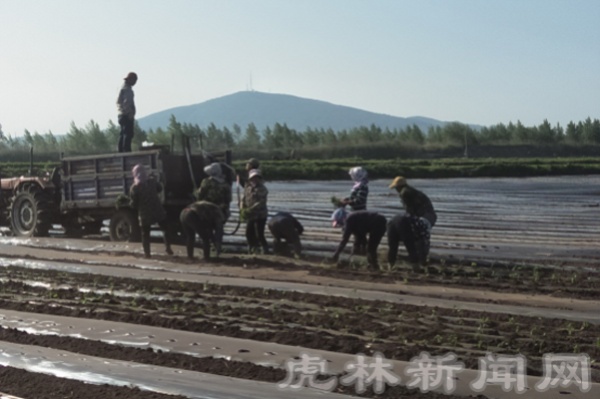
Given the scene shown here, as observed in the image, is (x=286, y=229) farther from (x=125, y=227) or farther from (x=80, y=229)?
(x=80, y=229)

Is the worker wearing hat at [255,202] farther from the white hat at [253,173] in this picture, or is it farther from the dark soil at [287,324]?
the dark soil at [287,324]

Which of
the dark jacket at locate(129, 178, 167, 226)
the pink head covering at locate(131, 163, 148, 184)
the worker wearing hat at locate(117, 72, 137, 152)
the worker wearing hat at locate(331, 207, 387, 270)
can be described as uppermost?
the worker wearing hat at locate(117, 72, 137, 152)

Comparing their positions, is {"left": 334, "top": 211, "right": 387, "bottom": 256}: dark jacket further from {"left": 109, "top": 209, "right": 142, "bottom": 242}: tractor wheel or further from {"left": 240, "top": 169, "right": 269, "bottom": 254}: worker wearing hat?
{"left": 109, "top": 209, "right": 142, "bottom": 242}: tractor wheel

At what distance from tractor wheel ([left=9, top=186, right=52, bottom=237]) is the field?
1.34 ft

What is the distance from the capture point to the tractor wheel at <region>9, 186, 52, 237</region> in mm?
18516

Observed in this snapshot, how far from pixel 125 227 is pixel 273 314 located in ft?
25.9

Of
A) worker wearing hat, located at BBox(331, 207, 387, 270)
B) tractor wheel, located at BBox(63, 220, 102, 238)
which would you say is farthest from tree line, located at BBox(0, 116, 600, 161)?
worker wearing hat, located at BBox(331, 207, 387, 270)

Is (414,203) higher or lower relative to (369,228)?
higher

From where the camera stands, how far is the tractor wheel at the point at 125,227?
17203 mm

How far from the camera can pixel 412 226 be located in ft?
44.2

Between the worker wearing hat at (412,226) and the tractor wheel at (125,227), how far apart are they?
17.7 ft

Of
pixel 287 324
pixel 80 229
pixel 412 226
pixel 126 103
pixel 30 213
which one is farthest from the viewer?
pixel 80 229

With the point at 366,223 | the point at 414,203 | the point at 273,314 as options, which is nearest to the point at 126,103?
the point at 366,223

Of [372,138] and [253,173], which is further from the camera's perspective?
[372,138]
